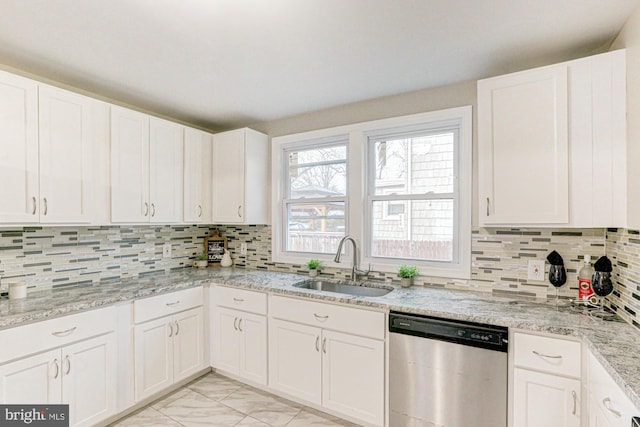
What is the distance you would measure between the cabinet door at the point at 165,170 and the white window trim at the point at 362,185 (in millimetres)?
899

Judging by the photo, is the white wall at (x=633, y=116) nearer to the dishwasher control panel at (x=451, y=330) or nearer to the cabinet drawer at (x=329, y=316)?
the dishwasher control panel at (x=451, y=330)

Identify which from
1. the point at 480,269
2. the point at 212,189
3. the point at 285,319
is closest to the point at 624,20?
the point at 480,269

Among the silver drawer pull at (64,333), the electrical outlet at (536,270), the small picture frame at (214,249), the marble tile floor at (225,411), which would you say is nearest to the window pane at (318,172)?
the small picture frame at (214,249)

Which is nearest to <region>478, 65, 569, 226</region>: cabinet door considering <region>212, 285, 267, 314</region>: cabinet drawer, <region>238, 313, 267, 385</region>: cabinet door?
<region>212, 285, 267, 314</region>: cabinet drawer

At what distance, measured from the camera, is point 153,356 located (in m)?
2.42

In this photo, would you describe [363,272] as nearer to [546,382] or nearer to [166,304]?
[546,382]

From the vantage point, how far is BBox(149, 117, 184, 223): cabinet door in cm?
274

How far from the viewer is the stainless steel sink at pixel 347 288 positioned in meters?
2.56

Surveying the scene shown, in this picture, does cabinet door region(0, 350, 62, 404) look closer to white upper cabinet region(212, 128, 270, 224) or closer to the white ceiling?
white upper cabinet region(212, 128, 270, 224)

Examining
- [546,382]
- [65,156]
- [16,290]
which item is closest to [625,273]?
[546,382]

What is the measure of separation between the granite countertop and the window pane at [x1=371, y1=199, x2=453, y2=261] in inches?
12.7

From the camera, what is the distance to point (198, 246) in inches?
140

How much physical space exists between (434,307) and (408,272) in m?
0.58

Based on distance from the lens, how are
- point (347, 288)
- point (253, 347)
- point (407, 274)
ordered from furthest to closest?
point (347, 288) < point (253, 347) < point (407, 274)
